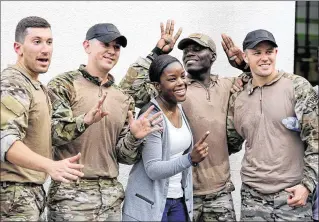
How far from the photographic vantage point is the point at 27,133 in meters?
3.23

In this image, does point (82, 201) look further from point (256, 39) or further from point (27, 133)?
point (256, 39)

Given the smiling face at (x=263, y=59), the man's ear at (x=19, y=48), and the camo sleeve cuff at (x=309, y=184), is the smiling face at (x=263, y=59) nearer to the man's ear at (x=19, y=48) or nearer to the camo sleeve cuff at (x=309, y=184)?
the camo sleeve cuff at (x=309, y=184)

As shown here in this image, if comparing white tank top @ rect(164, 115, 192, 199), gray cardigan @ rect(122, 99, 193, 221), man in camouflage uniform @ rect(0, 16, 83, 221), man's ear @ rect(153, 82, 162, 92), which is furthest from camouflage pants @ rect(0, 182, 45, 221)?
man's ear @ rect(153, 82, 162, 92)

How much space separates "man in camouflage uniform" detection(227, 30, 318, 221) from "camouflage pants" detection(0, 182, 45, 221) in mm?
1485

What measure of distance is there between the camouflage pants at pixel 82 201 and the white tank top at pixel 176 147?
0.39m

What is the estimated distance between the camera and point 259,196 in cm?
373

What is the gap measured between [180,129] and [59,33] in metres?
1.73

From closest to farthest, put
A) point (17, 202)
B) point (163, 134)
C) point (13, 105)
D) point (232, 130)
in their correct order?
point (13, 105), point (17, 202), point (163, 134), point (232, 130)

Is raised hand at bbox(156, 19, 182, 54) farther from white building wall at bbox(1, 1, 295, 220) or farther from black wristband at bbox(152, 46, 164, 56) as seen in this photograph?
white building wall at bbox(1, 1, 295, 220)

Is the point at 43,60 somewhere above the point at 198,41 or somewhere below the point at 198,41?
below

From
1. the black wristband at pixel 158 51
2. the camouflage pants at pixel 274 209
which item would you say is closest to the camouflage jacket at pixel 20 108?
the black wristband at pixel 158 51

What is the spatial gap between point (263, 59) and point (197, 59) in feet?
1.62

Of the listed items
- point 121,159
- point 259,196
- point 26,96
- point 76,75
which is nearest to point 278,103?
point 259,196

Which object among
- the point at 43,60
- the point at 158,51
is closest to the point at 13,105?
the point at 43,60
